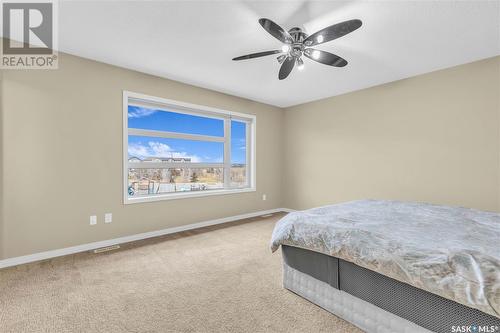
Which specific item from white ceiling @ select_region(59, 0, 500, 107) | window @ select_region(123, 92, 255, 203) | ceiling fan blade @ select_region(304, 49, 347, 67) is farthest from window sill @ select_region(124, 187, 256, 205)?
ceiling fan blade @ select_region(304, 49, 347, 67)

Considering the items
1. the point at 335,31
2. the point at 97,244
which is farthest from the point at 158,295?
the point at 335,31

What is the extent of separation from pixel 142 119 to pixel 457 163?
474cm

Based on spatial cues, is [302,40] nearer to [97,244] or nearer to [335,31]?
[335,31]

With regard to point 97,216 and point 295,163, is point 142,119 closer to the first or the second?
point 97,216

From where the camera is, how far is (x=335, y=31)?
→ 6.05 ft

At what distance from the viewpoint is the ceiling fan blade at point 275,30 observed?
172cm

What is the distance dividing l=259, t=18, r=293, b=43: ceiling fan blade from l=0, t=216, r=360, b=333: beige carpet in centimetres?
222

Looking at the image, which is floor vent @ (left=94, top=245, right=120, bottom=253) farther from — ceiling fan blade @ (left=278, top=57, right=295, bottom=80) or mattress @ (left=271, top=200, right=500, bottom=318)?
ceiling fan blade @ (left=278, top=57, right=295, bottom=80)

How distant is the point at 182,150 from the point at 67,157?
5.46 ft

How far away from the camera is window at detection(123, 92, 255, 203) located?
3611 millimetres

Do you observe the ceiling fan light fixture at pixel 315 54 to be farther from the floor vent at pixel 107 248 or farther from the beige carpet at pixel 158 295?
the floor vent at pixel 107 248

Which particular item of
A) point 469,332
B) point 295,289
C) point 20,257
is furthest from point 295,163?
point 20,257

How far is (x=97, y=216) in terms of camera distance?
123 inches

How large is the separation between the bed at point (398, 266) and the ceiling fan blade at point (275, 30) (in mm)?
1584
